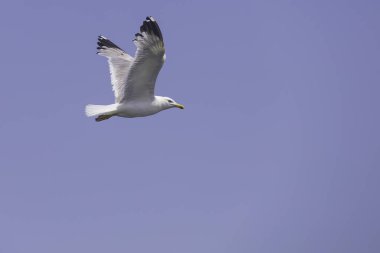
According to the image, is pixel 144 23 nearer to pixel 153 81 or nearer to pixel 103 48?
pixel 153 81

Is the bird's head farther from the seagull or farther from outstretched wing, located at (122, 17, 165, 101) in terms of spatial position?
outstretched wing, located at (122, 17, 165, 101)

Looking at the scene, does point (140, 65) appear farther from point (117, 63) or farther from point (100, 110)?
point (117, 63)

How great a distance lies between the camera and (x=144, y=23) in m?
14.5

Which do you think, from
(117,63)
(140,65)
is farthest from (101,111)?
(117,63)

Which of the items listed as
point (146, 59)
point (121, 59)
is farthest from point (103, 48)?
point (146, 59)

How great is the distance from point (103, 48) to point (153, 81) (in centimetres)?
266

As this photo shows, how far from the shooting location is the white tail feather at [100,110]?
1520 cm

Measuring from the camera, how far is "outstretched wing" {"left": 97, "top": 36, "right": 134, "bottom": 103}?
52.0 ft

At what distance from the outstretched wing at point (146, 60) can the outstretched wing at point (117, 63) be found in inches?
14.5

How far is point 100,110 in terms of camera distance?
15.3m

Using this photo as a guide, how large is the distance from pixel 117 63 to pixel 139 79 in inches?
64.4

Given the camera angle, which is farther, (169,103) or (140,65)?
(169,103)

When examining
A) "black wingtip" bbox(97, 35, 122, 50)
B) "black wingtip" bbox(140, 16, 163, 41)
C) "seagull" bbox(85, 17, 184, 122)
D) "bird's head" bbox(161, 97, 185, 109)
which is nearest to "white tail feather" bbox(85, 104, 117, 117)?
"seagull" bbox(85, 17, 184, 122)

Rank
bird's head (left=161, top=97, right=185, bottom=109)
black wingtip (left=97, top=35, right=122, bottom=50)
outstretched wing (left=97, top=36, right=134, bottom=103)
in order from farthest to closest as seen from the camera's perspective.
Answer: black wingtip (left=97, top=35, right=122, bottom=50)
bird's head (left=161, top=97, right=185, bottom=109)
outstretched wing (left=97, top=36, right=134, bottom=103)
